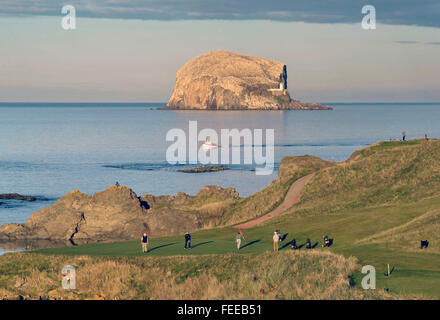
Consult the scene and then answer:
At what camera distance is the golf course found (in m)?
28.8

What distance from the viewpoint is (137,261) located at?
34688 millimetres

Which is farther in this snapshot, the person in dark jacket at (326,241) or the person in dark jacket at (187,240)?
the person in dark jacket at (326,241)

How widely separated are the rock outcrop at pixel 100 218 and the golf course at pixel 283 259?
211 inches

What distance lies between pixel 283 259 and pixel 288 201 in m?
27.2

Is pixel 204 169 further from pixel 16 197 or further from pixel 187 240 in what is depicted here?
pixel 187 240

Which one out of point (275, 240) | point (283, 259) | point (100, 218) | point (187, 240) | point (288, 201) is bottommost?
point (100, 218)

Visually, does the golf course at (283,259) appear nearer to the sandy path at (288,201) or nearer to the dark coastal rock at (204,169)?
the sandy path at (288,201)

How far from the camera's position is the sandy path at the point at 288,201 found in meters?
52.8

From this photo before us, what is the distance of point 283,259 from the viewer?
1286 inches

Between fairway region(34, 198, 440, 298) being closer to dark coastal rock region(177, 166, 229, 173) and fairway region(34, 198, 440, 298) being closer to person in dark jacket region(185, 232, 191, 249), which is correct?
person in dark jacket region(185, 232, 191, 249)

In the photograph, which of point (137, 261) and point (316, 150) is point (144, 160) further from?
point (137, 261)

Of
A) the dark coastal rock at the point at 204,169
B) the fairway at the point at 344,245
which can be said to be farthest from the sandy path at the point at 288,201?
the dark coastal rock at the point at 204,169

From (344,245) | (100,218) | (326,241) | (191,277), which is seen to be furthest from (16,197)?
(191,277)
